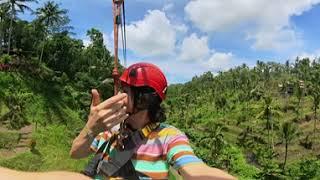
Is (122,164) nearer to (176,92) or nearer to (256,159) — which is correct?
(256,159)

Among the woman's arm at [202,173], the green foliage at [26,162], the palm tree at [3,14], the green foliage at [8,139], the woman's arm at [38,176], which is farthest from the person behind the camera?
the palm tree at [3,14]

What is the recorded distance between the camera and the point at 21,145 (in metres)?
40.6

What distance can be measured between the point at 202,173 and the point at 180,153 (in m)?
0.54

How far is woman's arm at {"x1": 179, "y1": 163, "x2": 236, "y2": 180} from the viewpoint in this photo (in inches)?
58.5

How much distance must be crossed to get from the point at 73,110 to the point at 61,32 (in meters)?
14.6

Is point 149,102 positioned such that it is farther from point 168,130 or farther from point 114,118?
point 114,118

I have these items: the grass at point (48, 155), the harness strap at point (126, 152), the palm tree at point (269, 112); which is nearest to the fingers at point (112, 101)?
the harness strap at point (126, 152)

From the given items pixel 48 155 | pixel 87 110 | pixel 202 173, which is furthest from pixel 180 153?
pixel 87 110

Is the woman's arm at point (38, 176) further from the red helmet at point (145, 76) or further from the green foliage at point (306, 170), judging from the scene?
the green foliage at point (306, 170)

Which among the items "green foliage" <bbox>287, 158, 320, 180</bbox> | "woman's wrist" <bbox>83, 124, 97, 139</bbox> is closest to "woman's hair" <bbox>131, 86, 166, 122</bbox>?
"woman's wrist" <bbox>83, 124, 97, 139</bbox>

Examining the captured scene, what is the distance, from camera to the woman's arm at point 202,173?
1487 millimetres

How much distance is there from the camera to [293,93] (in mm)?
92750

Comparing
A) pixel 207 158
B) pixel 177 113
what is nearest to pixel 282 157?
pixel 207 158

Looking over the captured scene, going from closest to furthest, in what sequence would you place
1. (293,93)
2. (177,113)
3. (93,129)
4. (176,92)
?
(93,129) → (177,113) → (293,93) → (176,92)
